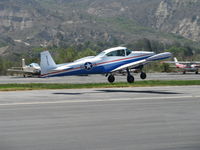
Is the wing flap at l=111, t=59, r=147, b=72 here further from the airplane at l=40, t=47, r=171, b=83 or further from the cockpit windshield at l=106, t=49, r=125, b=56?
the cockpit windshield at l=106, t=49, r=125, b=56

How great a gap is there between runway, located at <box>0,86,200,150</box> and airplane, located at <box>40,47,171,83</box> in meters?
11.0

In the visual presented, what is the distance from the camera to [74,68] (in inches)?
1316

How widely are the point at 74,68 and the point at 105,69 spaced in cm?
325

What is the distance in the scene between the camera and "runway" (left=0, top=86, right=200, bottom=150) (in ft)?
39.3

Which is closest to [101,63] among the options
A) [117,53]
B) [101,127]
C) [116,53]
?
[116,53]

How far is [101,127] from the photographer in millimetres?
14633

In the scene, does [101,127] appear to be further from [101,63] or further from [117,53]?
[117,53]

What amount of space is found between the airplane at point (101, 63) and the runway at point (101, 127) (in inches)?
435

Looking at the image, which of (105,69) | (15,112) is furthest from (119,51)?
(15,112)

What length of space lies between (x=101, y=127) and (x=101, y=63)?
20789 millimetres

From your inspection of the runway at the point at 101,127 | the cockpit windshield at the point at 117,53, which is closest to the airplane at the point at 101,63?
the cockpit windshield at the point at 117,53

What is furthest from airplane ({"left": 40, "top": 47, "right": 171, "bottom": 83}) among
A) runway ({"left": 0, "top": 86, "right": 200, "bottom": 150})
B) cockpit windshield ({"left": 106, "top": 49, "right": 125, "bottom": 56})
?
runway ({"left": 0, "top": 86, "right": 200, "bottom": 150})

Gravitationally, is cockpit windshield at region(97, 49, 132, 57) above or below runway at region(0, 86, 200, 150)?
above

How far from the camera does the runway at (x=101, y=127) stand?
1198 cm
